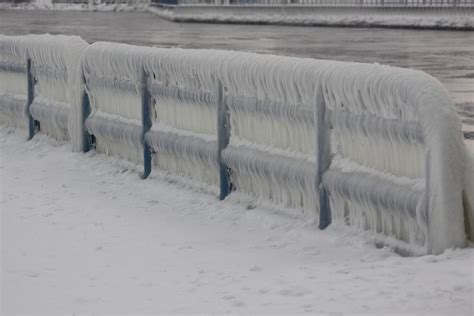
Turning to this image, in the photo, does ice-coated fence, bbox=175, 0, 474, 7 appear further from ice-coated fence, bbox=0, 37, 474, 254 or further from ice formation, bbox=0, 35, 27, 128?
ice-coated fence, bbox=0, 37, 474, 254

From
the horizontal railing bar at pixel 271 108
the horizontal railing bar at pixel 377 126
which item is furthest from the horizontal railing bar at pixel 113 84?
the horizontal railing bar at pixel 377 126

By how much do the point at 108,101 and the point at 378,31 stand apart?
2933 centimetres

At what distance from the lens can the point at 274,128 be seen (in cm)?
1049

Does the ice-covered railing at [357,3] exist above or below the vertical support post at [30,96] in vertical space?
below

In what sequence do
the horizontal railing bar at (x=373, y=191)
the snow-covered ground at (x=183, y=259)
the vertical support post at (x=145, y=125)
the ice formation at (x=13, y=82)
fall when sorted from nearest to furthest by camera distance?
1. the snow-covered ground at (x=183, y=259)
2. the horizontal railing bar at (x=373, y=191)
3. the vertical support post at (x=145, y=125)
4. the ice formation at (x=13, y=82)

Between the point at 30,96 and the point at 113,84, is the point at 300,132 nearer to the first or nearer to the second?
the point at 113,84

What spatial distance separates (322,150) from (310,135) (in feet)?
1.08

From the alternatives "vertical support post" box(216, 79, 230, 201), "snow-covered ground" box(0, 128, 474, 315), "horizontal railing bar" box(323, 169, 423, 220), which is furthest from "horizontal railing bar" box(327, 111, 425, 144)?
"vertical support post" box(216, 79, 230, 201)

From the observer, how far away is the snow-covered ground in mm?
7469

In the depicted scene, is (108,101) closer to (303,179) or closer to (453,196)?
(303,179)

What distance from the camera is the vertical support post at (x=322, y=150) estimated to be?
9742 mm

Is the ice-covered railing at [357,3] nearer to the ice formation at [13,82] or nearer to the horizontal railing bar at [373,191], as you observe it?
the ice formation at [13,82]

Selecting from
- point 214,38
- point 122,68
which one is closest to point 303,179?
point 122,68

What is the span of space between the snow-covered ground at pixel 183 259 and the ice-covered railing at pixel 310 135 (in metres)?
0.21
